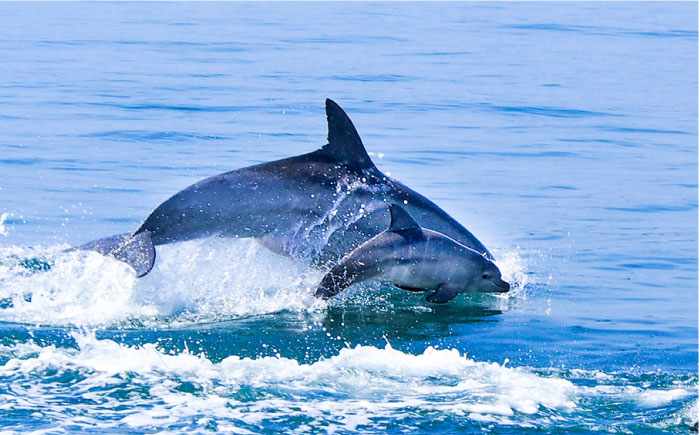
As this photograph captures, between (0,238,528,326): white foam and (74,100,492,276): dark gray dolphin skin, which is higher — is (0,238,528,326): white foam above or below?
below

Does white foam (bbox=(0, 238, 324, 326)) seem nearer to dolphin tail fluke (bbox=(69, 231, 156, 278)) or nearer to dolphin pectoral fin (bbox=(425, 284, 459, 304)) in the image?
dolphin tail fluke (bbox=(69, 231, 156, 278))

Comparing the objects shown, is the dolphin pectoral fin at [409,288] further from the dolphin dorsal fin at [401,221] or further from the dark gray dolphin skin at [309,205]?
the dark gray dolphin skin at [309,205]

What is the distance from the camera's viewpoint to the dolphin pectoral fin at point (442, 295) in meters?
11.6

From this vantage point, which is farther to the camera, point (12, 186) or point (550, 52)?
point (550, 52)

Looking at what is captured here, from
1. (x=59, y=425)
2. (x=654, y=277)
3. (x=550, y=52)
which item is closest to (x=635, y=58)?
(x=550, y=52)

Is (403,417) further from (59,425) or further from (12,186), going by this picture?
(12,186)

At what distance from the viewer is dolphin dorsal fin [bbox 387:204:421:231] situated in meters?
11.4

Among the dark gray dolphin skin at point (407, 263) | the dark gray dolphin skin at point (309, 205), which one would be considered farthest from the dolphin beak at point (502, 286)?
the dark gray dolphin skin at point (309, 205)

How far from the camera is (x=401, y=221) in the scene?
11469mm

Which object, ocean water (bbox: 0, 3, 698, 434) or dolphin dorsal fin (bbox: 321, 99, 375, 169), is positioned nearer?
ocean water (bbox: 0, 3, 698, 434)

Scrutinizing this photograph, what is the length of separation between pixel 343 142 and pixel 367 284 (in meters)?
1.44

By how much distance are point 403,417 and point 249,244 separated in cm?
458

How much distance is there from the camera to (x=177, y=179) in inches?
742

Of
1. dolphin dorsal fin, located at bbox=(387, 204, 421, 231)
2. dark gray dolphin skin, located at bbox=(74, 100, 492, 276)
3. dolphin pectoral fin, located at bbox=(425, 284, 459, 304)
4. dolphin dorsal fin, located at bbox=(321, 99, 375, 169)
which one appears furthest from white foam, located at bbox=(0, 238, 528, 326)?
dolphin dorsal fin, located at bbox=(321, 99, 375, 169)
